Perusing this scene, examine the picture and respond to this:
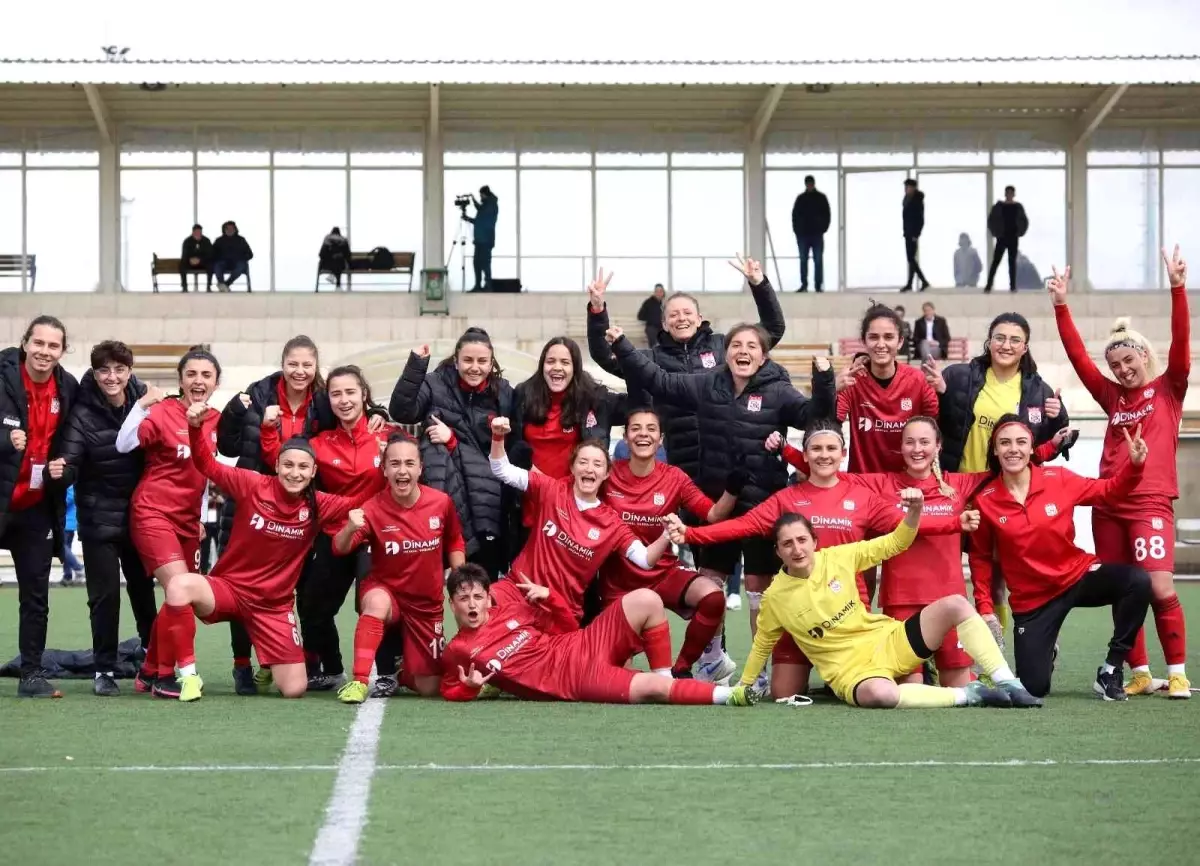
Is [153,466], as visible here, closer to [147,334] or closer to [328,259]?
[147,334]

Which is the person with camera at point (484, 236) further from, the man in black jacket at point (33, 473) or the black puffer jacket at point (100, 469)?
the man in black jacket at point (33, 473)

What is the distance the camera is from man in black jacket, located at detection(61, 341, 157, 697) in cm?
813

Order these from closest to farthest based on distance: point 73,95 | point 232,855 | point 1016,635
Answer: point 232,855 → point 1016,635 → point 73,95

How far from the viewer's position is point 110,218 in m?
29.7

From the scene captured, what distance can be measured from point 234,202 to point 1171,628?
24.5m

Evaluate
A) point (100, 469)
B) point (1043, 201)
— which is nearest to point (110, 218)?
point (1043, 201)

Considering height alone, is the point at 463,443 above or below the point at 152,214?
below

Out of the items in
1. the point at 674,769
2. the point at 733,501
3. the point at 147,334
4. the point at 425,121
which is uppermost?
the point at 425,121

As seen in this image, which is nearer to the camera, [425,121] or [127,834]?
[127,834]

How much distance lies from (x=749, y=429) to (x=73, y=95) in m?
23.2

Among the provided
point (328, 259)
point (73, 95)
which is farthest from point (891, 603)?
point (73, 95)

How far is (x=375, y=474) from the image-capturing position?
834 centimetres

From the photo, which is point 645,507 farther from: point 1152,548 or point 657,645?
point 1152,548

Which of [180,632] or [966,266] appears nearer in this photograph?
[180,632]
